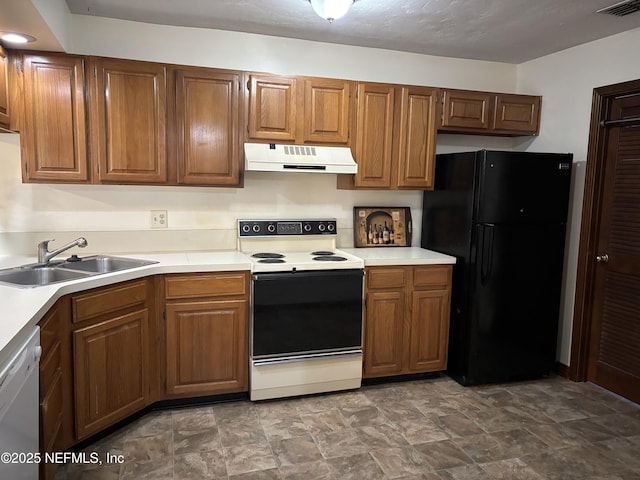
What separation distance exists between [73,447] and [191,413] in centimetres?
65

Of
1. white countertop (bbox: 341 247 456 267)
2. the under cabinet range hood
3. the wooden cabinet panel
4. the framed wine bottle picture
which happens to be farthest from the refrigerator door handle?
the under cabinet range hood

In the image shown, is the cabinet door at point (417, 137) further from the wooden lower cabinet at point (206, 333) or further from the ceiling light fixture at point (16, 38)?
the ceiling light fixture at point (16, 38)

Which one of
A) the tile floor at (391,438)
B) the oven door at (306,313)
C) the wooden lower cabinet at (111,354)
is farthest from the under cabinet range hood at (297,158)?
the tile floor at (391,438)

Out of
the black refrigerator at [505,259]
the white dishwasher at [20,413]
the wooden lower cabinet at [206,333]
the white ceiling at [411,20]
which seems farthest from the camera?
the black refrigerator at [505,259]

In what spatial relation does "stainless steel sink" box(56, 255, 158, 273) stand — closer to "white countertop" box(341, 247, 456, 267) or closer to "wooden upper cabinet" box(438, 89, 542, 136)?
"white countertop" box(341, 247, 456, 267)

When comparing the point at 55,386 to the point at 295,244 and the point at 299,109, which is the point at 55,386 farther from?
the point at 299,109

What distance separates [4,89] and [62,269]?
99 centimetres

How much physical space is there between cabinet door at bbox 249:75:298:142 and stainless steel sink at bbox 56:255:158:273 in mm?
1065

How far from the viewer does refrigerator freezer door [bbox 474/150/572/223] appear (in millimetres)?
3035

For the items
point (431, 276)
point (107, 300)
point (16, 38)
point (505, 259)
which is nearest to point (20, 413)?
point (107, 300)

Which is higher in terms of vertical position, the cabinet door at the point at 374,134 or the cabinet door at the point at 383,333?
the cabinet door at the point at 374,134

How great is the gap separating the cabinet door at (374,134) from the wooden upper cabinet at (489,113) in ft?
1.43

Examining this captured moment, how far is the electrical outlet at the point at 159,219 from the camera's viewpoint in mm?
3137

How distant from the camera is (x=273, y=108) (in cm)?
300
